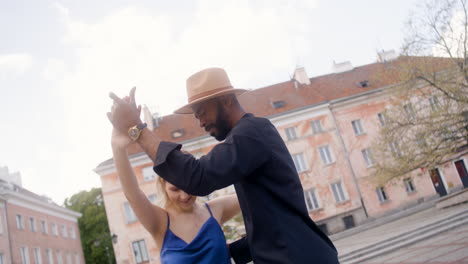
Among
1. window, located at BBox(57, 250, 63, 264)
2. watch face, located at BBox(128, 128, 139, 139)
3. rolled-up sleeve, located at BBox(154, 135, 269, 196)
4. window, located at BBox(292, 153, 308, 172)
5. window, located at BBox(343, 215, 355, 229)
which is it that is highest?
window, located at BBox(292, 153, 308, 172)

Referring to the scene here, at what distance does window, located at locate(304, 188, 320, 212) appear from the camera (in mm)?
Result: 29750

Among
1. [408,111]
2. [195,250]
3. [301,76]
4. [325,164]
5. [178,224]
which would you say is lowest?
[195,250]

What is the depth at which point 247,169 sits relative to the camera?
5.57 ft

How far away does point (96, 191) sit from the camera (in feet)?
157

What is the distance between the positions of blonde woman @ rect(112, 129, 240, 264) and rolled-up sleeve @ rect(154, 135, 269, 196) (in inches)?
18.8

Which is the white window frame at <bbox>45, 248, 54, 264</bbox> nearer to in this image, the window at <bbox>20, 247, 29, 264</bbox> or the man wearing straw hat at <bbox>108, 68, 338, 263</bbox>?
the window at <bbox>20, 247, 29, 264</bbox>

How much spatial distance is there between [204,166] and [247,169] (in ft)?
0.68

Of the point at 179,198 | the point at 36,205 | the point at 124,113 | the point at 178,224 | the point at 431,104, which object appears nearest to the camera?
the point at 124,113

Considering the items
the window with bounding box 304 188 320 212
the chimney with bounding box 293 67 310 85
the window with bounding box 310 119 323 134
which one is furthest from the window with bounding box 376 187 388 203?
the chimney with bounding box 293 67 310 85

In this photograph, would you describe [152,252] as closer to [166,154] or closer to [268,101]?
[268,101]

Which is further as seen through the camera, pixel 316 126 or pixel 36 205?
pixel 36 205

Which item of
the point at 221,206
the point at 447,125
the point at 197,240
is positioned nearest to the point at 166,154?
the point at 197,240

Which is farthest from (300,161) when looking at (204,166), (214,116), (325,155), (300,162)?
(204,166)

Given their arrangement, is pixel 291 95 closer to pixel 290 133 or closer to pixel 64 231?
pixel 290 133
